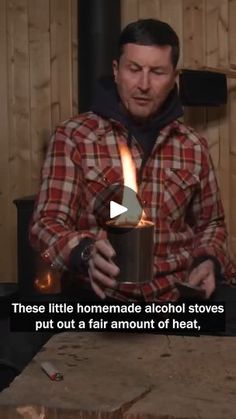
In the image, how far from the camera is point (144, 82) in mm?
2279

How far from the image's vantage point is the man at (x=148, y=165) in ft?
7.23

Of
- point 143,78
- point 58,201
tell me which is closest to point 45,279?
point 58,201

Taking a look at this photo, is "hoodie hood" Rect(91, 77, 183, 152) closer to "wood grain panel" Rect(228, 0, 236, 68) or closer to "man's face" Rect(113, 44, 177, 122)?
"man's face" Rect(113, 44, 177, 122)

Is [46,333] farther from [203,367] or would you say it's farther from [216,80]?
[216,80]

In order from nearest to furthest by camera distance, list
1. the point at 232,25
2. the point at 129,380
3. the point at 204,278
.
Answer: the point at 129,380
the point at 204,278
the point at 232,25

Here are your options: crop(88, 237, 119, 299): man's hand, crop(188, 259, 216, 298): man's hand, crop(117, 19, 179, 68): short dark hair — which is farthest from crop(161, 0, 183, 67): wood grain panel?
crop(88, 237, 119, 299): man's hand

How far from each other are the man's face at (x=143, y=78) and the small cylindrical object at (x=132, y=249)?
990mm

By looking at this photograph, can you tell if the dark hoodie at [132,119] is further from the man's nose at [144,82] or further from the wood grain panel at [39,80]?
the wood grain panel at [39,80]

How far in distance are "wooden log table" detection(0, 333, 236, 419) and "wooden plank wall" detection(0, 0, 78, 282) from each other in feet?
7.35

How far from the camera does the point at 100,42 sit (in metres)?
3.33

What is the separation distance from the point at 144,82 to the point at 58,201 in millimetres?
476

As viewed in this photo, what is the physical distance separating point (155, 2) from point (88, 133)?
4.78ft

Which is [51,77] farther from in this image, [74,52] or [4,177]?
[4,177]

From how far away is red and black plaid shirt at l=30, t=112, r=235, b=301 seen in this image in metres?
2.18
